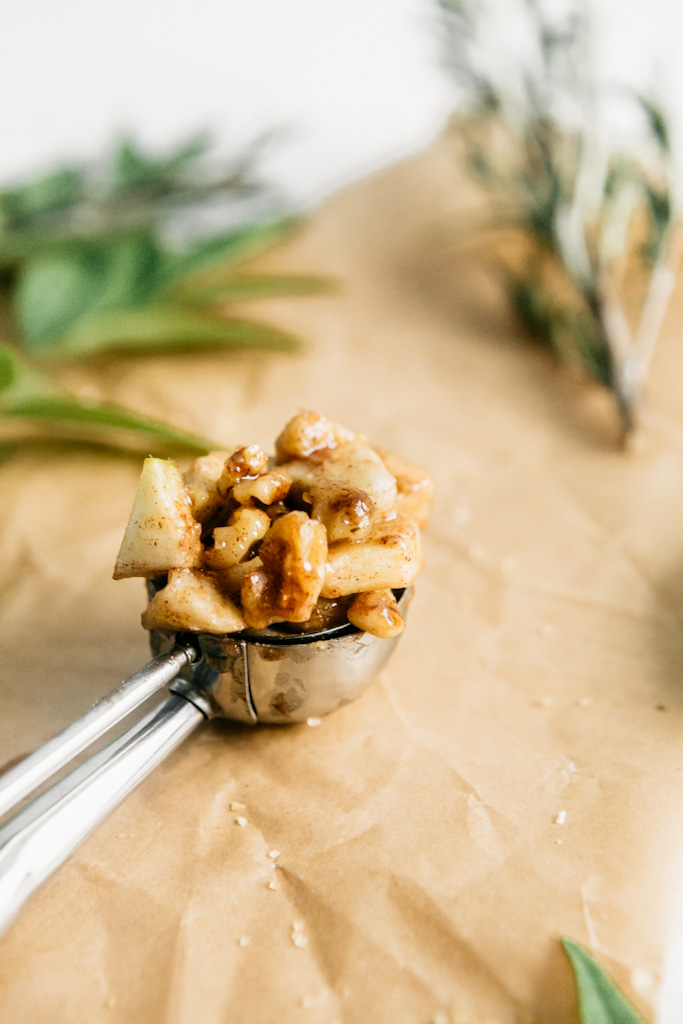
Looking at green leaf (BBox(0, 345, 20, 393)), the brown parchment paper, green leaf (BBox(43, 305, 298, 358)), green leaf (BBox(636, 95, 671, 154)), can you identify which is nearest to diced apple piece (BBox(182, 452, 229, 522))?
the brown parchment paper

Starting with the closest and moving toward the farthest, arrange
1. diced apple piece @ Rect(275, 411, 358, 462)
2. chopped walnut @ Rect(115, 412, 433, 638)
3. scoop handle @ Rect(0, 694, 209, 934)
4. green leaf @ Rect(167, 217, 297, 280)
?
scoop handle @ Rect(0, 694, 209, 934) → chopped walnut @ Rect(115, 412, 433, 638) → diced apple piece @ Rect(275, 411, 358, 462) → green leaf @ Rect(167, 217, 297, 280)

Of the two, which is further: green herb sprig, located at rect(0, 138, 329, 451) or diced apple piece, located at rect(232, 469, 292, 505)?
green herb sprig, located at rect(0, 138, 329, 451)

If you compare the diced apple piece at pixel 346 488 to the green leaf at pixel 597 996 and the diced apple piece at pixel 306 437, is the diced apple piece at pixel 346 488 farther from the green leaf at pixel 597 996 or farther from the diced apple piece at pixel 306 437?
the green leaf at pixel 597 996

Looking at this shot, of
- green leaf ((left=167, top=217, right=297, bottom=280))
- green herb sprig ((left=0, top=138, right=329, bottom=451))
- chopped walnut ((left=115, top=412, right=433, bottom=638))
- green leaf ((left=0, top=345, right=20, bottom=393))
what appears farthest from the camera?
green leaf ((left=167, top=217, right=297, bottom=280))

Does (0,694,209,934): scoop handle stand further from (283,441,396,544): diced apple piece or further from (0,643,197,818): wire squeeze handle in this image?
(283,441,396,544): diced apple piece

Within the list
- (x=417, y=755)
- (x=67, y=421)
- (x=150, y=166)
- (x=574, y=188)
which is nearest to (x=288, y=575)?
(x=417, y=755)
